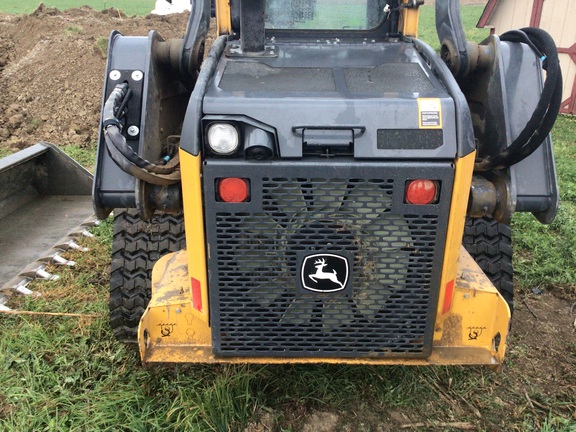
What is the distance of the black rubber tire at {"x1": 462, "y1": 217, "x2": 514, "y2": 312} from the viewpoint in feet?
10.3

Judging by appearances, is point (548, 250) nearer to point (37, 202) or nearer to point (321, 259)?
point (321, 259)

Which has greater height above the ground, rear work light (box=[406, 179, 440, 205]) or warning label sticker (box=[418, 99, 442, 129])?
warning label sticker (box=[418, 99, 442, 129])

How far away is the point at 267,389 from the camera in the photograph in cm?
292

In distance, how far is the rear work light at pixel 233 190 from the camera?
2129 millimetres

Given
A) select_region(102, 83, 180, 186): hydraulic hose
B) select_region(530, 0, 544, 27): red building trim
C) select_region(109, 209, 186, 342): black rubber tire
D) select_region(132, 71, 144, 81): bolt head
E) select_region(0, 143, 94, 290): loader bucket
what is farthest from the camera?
select_region(530, 0, 544, 27): red building trim

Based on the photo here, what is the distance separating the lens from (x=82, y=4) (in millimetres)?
28938

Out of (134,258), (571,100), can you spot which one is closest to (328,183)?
(134,258)

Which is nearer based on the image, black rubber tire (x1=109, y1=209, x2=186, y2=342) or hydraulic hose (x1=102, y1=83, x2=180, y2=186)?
hydraulic hose (x1=102, y1=83, x2=180, y2=186)

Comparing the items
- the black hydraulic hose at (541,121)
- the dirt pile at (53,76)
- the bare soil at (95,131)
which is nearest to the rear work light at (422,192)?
the black hydraulic hose at (541,121)

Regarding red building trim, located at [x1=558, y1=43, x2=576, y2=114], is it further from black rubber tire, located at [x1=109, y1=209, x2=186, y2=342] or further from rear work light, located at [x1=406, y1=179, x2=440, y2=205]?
rear work light, located at [x1=406, y1=179, x2=440, y2=205]

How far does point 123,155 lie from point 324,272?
2.96 feet

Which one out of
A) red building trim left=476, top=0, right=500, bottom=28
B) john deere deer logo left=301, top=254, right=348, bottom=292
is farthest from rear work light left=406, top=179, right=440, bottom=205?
red building trim left=476, top=0, right=500, bottom=28

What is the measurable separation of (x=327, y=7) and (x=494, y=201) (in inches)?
54.5

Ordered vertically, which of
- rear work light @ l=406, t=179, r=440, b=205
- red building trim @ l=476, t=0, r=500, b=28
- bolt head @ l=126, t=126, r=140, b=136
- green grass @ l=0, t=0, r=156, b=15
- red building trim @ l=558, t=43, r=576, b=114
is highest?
bolt head @ l=126, t=126, r=140, b=136
